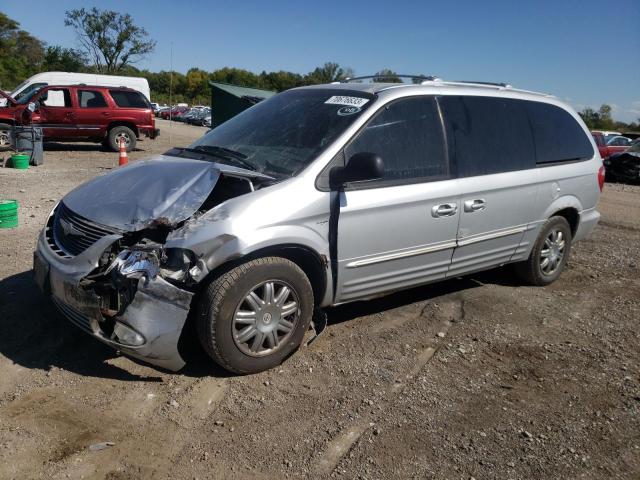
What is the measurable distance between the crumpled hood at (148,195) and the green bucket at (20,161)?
31.7 ft

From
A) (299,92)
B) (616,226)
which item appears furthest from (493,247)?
(616,226)

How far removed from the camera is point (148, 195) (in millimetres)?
3500

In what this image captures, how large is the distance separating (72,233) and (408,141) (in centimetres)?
235

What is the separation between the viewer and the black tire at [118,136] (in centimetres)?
1634

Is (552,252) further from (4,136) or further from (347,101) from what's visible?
(4,136)

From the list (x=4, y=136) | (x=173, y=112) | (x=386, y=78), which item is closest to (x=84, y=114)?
(x=4, y=136)

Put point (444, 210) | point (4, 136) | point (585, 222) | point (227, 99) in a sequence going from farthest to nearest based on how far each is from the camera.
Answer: point (227, 99), point (4, 136), point (585, 222), point (444, 210)

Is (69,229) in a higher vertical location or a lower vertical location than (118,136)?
higher

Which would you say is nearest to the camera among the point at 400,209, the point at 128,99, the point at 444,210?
the point at 400,209

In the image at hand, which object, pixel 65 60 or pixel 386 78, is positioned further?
pixel 65 60

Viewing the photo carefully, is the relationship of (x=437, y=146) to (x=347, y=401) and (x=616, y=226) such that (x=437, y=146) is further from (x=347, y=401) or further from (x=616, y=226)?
(x=616, y=226)

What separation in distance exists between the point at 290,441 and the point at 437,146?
2423mm

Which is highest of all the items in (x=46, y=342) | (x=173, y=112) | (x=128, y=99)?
(x=128, y=99)

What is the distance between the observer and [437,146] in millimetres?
4242
